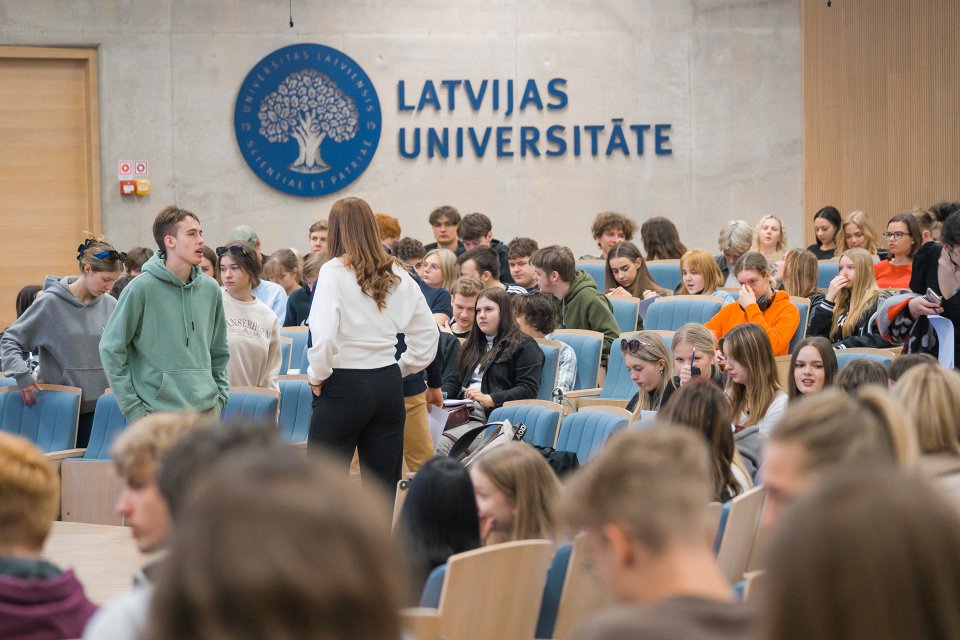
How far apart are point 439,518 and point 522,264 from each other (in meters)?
5.49

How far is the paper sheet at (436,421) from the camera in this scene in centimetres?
594

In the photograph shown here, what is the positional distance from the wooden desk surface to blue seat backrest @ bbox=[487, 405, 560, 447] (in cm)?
174

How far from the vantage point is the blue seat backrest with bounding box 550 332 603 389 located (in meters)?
7.16

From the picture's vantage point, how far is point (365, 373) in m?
4.93

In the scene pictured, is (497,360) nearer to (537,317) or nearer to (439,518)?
(537,317)

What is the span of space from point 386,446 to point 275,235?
6854 millimetres

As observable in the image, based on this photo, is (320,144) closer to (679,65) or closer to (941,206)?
(679,65)

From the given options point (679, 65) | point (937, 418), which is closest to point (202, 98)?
point (679, 65)

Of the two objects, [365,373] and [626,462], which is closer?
[626,462]

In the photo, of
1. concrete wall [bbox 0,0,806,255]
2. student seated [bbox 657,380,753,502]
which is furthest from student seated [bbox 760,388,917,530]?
concrete wall [bbox 0,0,806,255]

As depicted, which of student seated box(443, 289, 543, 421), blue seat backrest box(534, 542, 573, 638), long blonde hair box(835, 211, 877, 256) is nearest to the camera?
blue seat backrest box(534, 542, 573, 638)

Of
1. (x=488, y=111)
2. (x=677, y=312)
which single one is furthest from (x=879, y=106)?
(x=677, y=312)

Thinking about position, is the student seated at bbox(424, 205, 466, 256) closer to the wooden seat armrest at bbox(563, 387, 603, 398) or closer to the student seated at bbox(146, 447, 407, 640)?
the wooden seat armrest at bbox(563, 387, 603, 398)

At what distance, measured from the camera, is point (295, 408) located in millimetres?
6297
